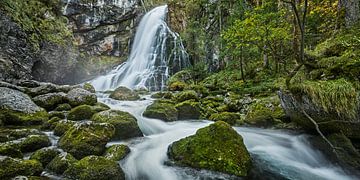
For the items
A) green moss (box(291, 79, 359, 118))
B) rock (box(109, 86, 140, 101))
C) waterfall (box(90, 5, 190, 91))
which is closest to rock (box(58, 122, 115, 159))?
green moss (box(291, 79, 359, 118))

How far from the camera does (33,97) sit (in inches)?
363

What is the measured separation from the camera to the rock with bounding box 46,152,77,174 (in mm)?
4137

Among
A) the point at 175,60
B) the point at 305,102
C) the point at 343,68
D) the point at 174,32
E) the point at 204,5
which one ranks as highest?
the point at 204,5

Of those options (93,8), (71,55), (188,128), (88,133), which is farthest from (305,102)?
(93,8)

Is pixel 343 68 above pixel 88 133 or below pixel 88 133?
above

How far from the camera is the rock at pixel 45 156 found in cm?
437

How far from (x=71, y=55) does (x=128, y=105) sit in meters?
9.88

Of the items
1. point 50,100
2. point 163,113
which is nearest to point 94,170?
point 163,113

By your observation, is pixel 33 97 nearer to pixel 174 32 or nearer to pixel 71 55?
pixel 71 55

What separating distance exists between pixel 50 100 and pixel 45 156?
4.83 m

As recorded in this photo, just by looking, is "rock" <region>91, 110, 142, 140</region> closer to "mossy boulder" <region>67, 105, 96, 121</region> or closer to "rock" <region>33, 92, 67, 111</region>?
"mossy boulder" <region>67, 105, 96, 121</region>

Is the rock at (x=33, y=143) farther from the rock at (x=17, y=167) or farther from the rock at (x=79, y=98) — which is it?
the rock at (x=79, y=98)

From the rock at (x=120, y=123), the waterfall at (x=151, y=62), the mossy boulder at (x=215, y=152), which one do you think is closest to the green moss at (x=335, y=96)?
the mossy boulder at (x=215, y=152)

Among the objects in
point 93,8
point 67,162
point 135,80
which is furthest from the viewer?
point 93,8
